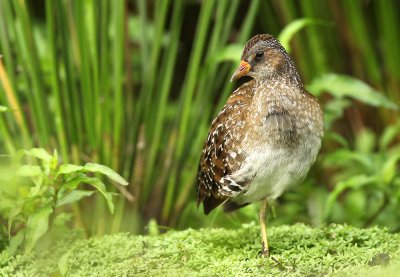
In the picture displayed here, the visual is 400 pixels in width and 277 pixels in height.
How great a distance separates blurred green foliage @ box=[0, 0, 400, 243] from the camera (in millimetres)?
3848

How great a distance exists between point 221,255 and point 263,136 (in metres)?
0.47

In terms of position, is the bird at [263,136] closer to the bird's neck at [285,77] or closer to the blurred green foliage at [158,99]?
the bird's neck at [285,77]

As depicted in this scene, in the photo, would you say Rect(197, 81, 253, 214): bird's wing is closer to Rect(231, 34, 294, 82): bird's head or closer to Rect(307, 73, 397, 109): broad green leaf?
Rect(231, 34, 294, 82): bird's head

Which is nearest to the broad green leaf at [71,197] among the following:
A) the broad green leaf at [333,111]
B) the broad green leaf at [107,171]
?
the broad green leaf at [107,171]

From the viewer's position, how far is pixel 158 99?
428 centimetres

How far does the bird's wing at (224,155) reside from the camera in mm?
3229

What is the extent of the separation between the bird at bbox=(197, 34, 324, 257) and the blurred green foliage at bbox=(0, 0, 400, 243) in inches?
21.2

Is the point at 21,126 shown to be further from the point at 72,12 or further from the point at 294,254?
the point at 294,254

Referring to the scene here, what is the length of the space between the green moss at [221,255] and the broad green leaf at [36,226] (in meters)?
0.12

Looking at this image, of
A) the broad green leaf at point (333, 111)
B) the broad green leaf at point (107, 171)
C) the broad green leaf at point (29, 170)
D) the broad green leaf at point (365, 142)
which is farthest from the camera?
the broad green leaf at point (365, 142)

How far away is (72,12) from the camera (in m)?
3.98

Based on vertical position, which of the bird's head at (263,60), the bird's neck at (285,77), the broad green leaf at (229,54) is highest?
the broad green leaf at (229,54)

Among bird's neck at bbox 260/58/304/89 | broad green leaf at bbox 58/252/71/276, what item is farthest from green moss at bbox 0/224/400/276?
bird's neck at bbox 260/58/304/89

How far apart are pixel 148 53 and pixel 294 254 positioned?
5.35 ft
